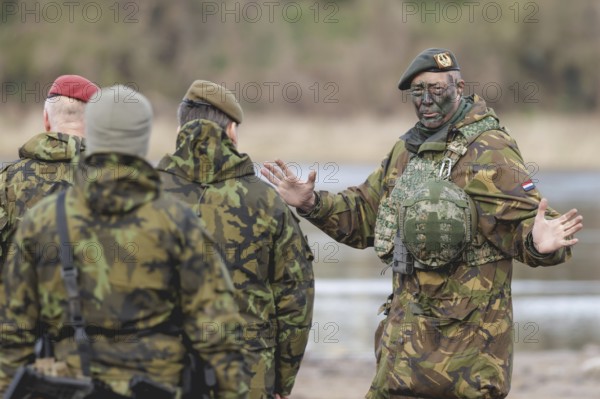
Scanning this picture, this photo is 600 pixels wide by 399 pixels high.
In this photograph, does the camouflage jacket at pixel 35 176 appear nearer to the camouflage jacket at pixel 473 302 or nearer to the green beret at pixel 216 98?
the green beret at pixel 216 98

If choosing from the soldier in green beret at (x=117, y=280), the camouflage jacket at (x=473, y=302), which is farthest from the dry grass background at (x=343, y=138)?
the soldier in green beret at (x=117, y=280)

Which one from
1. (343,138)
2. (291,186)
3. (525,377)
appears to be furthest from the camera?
(343,138)

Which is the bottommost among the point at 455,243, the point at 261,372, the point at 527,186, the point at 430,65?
the point at 261,372

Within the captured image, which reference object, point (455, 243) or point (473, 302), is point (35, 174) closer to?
point (455, 243)

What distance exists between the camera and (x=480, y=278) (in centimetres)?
522

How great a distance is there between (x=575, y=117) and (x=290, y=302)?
38355 millimetres

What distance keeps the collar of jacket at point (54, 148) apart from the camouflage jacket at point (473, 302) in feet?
5.40

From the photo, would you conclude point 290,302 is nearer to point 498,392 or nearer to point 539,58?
point 498,392

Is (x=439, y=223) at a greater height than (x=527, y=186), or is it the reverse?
(x=527, y=186)

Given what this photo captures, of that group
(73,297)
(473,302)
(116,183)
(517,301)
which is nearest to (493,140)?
(473,302)

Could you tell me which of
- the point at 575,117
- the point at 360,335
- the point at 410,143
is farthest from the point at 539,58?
the point at 410,143

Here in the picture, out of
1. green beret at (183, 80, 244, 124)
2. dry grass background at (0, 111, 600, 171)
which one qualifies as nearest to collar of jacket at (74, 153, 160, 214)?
green beret at (183, 80, 244, 124)

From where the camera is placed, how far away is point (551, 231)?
16.3 ft

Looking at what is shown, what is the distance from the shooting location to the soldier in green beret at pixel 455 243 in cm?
516
